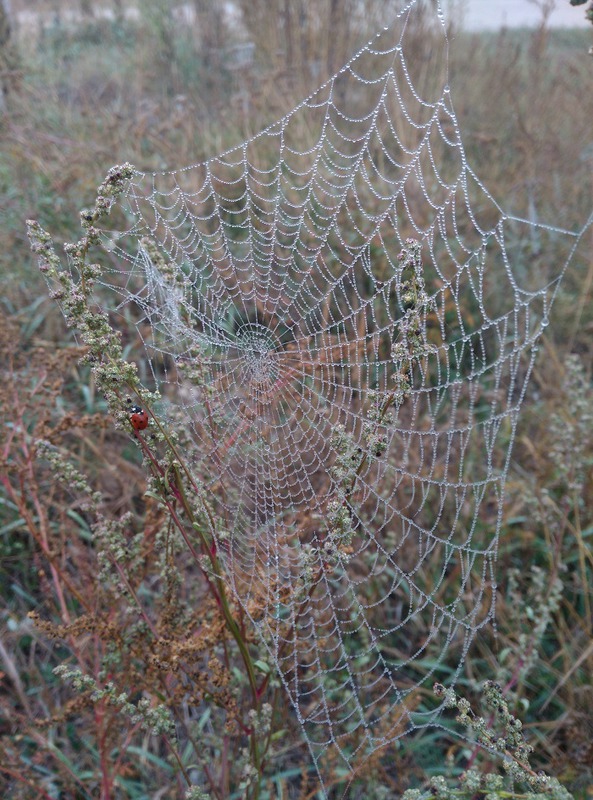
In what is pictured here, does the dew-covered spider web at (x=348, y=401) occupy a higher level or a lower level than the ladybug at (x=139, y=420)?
lower

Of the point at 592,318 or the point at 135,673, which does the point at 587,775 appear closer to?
the point at 135,673

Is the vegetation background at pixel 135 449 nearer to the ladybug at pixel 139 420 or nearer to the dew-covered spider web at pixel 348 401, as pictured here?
the dew-covered spider web at pixel 348 401

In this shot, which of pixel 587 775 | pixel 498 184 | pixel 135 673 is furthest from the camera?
pixel 498 184

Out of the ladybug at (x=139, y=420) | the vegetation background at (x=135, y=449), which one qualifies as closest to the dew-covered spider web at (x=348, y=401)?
the vegetation background at (x=135, y=449)

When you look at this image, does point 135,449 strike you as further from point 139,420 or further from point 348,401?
point 139,420

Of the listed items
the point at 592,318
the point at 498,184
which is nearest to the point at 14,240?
the point at 498,184
